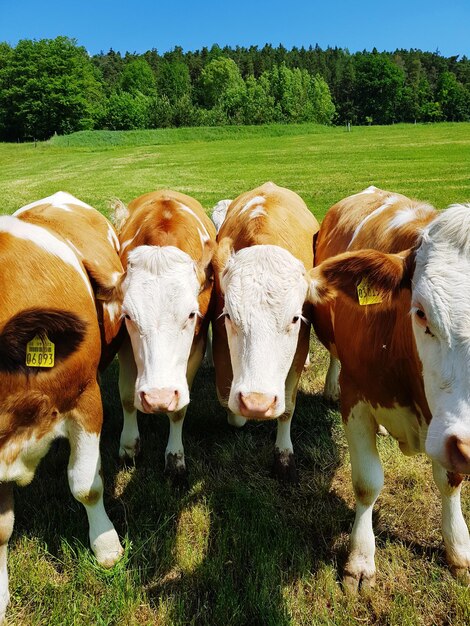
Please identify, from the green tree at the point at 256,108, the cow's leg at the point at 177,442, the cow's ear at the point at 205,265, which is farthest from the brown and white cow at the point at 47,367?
the green tree at the point at 256,108

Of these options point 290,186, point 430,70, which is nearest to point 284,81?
point 430,70

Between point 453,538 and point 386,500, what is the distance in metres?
0.61

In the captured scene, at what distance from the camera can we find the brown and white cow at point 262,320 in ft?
9.27

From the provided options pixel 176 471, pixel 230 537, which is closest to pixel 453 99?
pixel 176 471

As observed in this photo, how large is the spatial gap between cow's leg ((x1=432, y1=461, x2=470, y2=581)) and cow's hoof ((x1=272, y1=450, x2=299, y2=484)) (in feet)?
3.66

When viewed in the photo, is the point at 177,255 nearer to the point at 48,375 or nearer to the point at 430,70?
the point at 48,375

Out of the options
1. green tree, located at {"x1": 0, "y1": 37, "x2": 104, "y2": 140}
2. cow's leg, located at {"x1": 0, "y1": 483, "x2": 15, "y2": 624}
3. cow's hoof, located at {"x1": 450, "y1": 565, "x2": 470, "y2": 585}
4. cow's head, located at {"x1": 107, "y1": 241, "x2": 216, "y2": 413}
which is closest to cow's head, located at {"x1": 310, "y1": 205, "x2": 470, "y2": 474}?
cow's head, located at {"x1": 107, "y1": 241, "x2": 216, "y2": 413}

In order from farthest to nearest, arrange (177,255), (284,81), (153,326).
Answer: (284,81) → (177,255) → (153,326)

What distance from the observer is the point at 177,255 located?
11.5ft

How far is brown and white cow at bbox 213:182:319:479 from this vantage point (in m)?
2.82

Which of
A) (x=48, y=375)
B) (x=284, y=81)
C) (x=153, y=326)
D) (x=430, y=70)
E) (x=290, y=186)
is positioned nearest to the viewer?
(x=48, y=375)

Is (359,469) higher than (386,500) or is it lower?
higher

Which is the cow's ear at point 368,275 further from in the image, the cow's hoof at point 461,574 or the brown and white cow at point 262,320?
the cow's hoof at point 461,574

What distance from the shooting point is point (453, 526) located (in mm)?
3006
